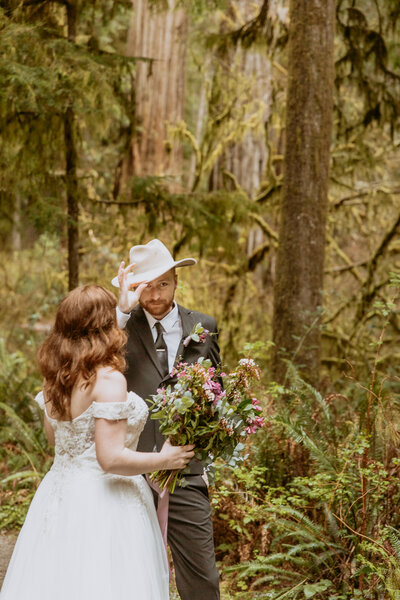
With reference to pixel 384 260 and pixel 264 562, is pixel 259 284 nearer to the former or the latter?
pixel 384 260

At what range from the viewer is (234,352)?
9719 millimetres

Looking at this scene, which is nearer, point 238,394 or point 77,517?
point 77,517

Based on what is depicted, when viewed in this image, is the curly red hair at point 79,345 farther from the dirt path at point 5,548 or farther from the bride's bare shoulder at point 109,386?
the dirt path at point 5,548

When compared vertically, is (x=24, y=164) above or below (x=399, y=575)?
above

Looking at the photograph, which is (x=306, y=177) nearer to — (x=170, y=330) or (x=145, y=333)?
(x=170, y=330)

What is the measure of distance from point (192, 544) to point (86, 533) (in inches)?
28.9

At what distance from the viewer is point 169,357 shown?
3936 mm

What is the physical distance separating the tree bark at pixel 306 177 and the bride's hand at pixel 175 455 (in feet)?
13.1

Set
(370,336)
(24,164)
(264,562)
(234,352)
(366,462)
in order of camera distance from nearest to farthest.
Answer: (366,462), (264,562), (24,164), (370,336), (234,352)

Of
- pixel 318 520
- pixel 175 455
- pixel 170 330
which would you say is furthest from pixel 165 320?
pixel 318 520

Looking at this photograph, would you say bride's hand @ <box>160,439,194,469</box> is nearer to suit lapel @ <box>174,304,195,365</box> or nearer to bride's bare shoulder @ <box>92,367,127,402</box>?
bride's bare shoulder @ <box>92,367,127,402</box>

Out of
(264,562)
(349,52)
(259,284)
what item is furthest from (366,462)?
(259,284)

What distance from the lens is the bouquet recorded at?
126 inches

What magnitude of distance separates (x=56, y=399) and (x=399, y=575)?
2.21 meters
